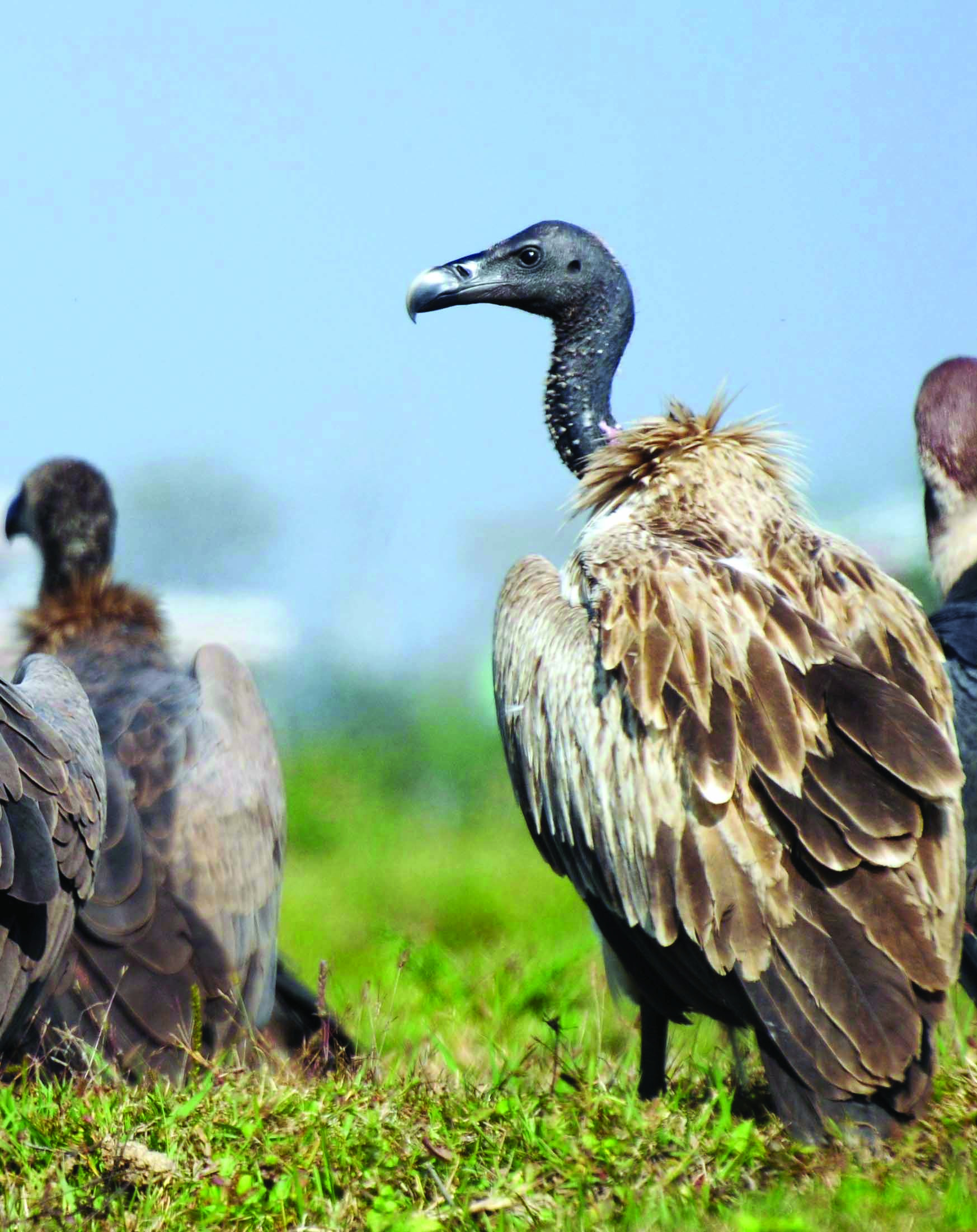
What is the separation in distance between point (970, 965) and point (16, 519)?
3.81 meters

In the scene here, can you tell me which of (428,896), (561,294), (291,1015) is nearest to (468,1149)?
(291,1015)

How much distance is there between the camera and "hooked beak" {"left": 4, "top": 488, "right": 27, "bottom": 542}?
19.8 ft

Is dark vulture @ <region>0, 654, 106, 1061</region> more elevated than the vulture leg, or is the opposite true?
dark vulture @ <region>0, 654, 106, 1061</region>

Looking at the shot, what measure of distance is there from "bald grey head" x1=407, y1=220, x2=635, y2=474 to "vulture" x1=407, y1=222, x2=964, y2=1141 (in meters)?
0.83

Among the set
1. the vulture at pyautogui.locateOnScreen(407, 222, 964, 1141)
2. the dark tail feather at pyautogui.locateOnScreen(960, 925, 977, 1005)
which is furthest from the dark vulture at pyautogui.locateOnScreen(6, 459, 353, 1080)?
the dark tail feather at pyautogui.locateOnScreen(960, 925, 977, 1005)

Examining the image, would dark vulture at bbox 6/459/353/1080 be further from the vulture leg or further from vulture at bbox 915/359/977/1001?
vulture at bbox 915/359/977/1001

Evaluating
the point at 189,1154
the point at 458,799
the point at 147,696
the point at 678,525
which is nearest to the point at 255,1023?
the point at 147,696

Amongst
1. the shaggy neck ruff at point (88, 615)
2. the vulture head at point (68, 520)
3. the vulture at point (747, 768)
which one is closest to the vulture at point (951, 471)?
the vulture at point (747, 768)

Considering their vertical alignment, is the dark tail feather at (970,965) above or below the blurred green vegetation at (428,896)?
above

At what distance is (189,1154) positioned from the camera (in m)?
3.20

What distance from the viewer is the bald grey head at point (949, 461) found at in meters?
5.54

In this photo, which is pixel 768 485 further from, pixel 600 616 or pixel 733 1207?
pixel 733 1207

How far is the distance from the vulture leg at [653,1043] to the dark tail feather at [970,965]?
844 mm

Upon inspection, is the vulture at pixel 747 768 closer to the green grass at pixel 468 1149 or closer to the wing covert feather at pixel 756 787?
the wing covert feather at pixel 756 787
